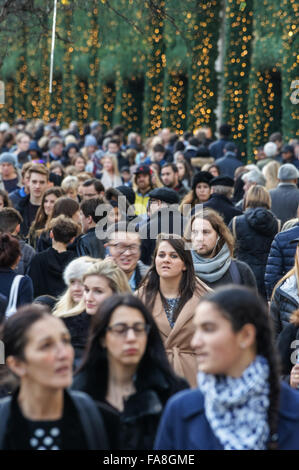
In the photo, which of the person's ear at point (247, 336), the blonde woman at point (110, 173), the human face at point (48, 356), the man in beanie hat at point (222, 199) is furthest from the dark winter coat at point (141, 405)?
the blonde woman at point (110, 173)

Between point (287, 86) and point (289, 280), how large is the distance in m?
13.9

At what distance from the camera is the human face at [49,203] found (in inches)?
414

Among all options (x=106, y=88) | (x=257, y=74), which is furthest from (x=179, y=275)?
(x=106, y=88)

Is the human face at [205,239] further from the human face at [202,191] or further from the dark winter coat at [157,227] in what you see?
the human face at [202,191]

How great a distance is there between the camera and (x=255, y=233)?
1029 centimetres

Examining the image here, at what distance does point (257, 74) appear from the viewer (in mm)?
22688

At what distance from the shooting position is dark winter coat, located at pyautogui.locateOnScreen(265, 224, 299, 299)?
8.62 metres

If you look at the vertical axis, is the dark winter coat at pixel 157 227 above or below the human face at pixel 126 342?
above

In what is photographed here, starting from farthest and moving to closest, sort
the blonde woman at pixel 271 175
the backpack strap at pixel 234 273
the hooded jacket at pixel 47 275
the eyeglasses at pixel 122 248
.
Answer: the blonde woman at pixel 271 175 < the hooded jacket at pixel 47 275 < the backpack strap at pixel 234 273 < the eyeglasses at pixel 122 248

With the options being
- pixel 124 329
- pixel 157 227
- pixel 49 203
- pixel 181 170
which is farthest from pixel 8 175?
pixel 124 329

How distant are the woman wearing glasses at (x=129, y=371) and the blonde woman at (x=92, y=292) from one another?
1.36 metres

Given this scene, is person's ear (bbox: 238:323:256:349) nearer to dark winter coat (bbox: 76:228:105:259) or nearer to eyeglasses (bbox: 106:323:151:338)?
eyeglasses (bbox: 106:323:151:338)

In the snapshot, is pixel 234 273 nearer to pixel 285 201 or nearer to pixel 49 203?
pixel 49 203

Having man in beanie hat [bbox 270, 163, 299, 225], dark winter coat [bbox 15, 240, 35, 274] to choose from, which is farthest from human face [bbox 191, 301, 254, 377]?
man in beanie hat [bbox 270, 163, 299, 225]
